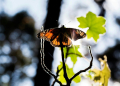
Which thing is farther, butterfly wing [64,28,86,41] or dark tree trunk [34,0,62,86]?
dark tree trunk [34,0,62,86]

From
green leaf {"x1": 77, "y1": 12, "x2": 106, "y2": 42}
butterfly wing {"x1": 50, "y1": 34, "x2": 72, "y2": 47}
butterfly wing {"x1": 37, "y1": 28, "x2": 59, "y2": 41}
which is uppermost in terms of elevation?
green leaf {"x1": 77, "y1": 12, "x2": 106, "y2": 42}

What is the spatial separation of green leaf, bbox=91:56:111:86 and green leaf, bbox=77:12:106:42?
13 centimetres

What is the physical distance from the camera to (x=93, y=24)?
55 centimetres

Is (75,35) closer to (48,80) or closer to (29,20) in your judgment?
(48,80)

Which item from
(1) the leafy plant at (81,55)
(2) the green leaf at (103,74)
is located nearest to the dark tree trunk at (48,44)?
(1) the leafy plant at (81,55)

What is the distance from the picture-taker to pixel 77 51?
0.51 m

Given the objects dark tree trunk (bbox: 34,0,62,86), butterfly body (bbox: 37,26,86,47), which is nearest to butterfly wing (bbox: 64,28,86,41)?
butterfly body (bbox: 37,26,86,47)

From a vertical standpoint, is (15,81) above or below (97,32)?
below

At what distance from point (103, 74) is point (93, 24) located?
9.4 inches

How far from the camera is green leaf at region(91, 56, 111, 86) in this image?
0.47m

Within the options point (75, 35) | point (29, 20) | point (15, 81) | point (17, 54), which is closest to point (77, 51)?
point (75, 35)

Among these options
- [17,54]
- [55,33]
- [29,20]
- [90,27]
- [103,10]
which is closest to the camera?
[55,33]

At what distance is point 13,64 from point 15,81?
0.43 metres

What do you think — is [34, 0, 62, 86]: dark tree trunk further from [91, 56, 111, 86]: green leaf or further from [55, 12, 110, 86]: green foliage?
[91, 56, 111, 86]: green leaf
